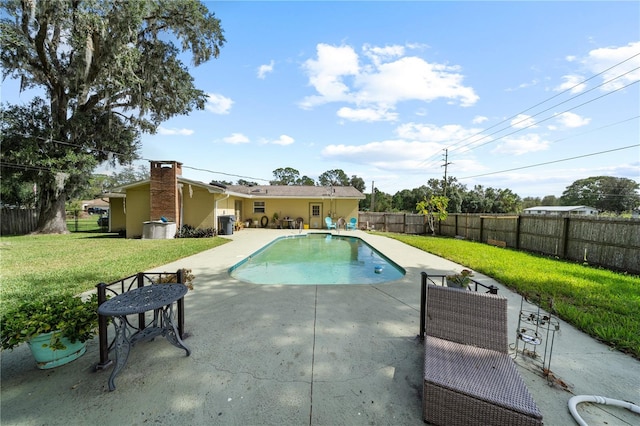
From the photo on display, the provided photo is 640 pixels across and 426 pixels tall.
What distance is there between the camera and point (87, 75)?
11945mm

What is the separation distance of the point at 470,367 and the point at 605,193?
223ft

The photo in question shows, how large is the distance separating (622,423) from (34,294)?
7.34 metres

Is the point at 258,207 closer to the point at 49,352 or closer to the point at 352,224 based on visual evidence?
the point at 352,224

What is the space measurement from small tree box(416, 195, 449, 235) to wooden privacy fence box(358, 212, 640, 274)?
47.5 inches

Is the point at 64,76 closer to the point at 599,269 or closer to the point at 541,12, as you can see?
the point at 541,12

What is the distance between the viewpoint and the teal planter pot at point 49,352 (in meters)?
2.24

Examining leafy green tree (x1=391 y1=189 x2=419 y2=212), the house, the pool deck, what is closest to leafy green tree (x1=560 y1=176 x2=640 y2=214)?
leafy green tree (x1=391 y1=189 x2=419 y2=212)

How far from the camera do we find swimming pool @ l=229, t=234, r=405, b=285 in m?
6.55

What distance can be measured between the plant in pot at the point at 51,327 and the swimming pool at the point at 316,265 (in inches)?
135

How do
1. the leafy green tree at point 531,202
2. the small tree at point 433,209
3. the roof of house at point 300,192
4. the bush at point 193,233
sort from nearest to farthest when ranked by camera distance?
the bush at point 193,233 < the small tree at point 433,209 < the roof of house at point 300,192 < the leafy green tree at point 531,202

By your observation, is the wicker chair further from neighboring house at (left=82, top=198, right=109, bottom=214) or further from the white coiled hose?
neighboring house at (left=82, top=198, right=109, bottom=214)

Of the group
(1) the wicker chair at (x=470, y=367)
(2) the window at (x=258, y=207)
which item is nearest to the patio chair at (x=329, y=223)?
(2) the window at (x=258, y=207)

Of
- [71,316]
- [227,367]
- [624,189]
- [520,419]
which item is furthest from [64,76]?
[624,189]

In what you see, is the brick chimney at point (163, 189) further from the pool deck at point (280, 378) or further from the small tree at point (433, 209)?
the small tree at point (433, 209)
